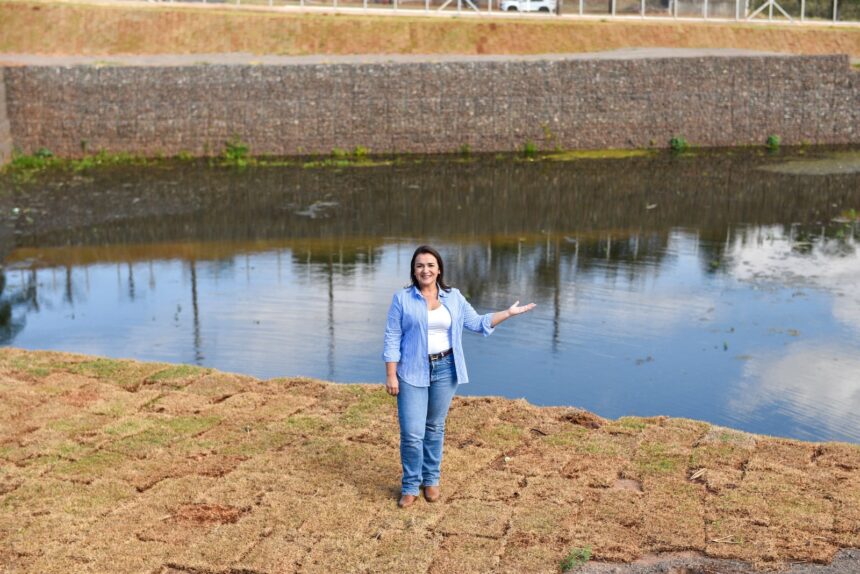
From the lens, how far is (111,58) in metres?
31.0

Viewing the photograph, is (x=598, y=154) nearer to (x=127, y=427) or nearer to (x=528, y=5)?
(x=528, y=5)

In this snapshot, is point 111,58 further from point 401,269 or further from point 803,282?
point 803,282

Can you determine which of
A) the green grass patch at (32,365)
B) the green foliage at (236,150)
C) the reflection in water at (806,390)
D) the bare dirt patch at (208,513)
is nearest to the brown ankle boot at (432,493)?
the bare dirt patch at (208,513)

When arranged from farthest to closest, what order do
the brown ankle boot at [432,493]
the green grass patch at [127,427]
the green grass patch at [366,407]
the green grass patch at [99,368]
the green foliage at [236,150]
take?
the green foliage at [236,150]
the green grass patch at [99,368]
the green grass patch at [366,407]
the green grass patch at [127,427]
the brown ankle boot at [432,493]

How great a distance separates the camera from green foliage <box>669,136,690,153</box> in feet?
92.5

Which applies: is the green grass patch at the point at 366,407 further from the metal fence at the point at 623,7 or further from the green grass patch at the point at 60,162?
the metal fence at the point at 623,7

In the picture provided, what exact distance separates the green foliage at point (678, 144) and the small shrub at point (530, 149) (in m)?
3.42

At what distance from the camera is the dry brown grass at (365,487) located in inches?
292

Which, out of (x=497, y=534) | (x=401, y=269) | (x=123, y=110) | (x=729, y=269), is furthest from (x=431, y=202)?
(x=497, y=534)

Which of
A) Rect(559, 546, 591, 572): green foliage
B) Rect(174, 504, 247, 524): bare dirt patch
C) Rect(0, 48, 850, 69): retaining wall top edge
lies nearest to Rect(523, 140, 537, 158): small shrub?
Rect(0, 48, 850, 69): retaining wall top edge

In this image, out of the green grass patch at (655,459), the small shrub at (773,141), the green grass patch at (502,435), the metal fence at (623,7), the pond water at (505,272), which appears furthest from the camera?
the metal fence at (623,7)

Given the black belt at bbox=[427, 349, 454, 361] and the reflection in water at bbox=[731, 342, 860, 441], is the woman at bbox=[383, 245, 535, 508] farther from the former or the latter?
the reflection in water at bbox=[731, 342, 860, 441]

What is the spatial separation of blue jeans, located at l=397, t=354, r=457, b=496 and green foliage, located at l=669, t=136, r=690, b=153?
21373mm

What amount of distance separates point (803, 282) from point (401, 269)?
574 cm
